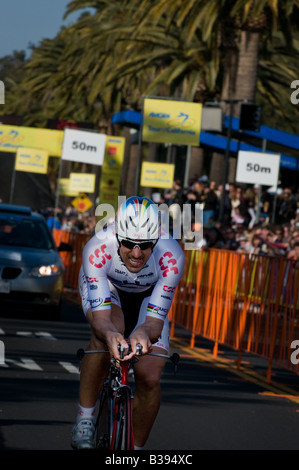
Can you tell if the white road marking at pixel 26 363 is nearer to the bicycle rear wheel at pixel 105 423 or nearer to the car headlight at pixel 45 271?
the car headlight at pixel 45 271

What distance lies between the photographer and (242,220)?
3105cm

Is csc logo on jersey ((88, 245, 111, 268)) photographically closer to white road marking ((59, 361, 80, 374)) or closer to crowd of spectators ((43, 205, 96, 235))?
white road marking ((59, 361, 80, 374))

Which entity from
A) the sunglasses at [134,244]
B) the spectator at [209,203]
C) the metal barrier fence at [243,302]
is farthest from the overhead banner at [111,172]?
the sunglasses at [134,244]

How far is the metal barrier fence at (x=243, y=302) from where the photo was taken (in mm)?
13141

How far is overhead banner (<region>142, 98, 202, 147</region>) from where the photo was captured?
3469 centimetres

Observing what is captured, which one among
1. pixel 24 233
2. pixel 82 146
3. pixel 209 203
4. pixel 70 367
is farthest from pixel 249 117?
pixel 70 367

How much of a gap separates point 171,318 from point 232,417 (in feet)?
28.3

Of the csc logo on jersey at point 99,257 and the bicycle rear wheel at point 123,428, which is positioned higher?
the csc logo on jersey at point 99,257

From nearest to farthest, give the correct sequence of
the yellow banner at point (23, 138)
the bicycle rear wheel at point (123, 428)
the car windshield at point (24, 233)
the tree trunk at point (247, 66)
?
the bicycle rear wheel at point (123, 428)
the car windshield at point (24, 233)
the tree trunk at point (247, 66)
the yellow banner at point (23, 138)

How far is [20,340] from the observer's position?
49.9 ft

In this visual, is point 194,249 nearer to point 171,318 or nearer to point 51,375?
point 171,318

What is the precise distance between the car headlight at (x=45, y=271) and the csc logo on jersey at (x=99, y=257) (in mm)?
11374

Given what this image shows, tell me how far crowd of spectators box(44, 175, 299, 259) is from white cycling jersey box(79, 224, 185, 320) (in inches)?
422
